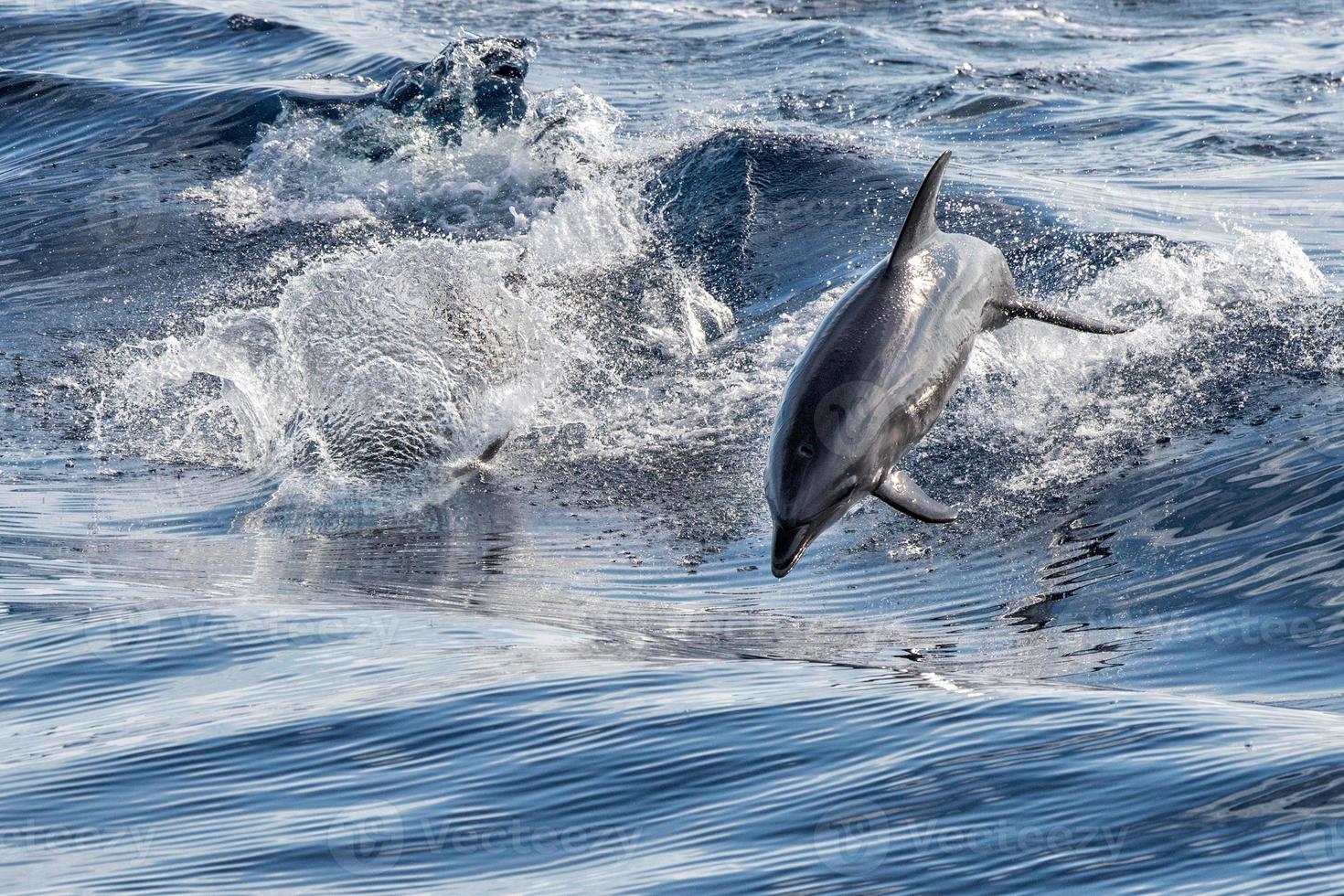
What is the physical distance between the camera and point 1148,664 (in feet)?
19.8

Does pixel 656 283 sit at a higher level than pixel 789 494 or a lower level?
lower

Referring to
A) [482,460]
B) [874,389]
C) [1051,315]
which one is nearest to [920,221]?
[1051,315]

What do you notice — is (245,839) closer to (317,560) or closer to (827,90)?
(317,560)

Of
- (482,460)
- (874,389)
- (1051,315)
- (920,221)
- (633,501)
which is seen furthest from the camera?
(482,460)

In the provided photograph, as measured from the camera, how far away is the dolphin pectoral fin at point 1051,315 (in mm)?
6941

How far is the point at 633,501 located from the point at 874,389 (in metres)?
3.28

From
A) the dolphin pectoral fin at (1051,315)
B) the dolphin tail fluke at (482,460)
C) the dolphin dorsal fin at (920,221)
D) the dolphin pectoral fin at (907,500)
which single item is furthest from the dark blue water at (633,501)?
the dolphin dorsal fin at (920,221)

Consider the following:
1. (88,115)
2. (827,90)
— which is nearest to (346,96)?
(88,115)

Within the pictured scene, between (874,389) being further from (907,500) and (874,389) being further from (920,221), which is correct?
(920,221)

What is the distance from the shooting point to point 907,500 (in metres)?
5.61

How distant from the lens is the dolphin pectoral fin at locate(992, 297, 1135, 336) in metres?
6.94

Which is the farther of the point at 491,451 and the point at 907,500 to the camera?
the point at 491,451

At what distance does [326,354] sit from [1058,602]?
17.2 feet

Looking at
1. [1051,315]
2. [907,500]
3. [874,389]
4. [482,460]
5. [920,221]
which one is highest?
[920,221]
